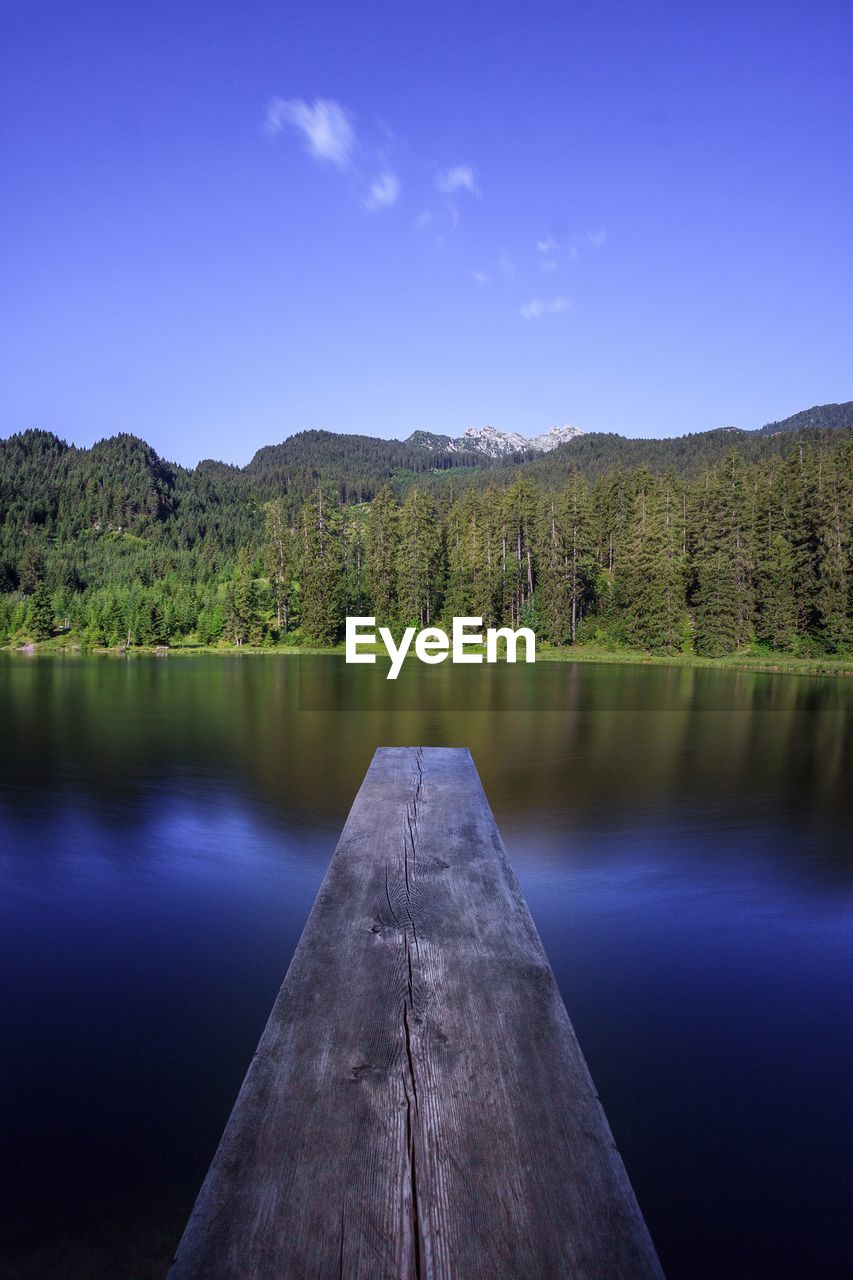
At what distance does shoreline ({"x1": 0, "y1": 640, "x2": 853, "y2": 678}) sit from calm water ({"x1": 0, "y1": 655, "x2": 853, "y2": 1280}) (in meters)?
21.5

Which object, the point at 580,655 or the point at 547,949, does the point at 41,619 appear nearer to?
the point at 580,655

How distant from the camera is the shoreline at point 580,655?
3020 centimetres

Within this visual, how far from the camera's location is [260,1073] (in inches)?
→ 49.7

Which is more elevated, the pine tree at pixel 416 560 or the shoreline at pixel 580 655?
the pine tree at pixel 416 560

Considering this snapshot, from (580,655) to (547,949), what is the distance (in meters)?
33.0

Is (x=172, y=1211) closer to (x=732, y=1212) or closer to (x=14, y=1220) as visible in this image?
(x=14, y=1220)

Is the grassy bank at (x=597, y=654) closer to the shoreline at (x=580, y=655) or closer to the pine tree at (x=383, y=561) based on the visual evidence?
the shoreline at (x=580, y=655)

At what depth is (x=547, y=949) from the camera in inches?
163

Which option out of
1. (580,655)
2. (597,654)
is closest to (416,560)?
(580,655)

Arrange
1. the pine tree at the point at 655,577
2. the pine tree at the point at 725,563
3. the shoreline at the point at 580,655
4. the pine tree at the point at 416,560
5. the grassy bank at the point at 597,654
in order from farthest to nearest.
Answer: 1. the pine tree at the point at 416,560
2. the pine tree at the point at 655,577
3. the pine tree at the point at 725,563
4. the grassy bank at the point at 597,654
5. the shoreline at the point at 580,655

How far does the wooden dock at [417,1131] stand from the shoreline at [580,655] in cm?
2988

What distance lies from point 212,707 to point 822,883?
12412 millimetres

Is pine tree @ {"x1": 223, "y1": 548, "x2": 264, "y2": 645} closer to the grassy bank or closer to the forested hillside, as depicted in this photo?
the forested hillside

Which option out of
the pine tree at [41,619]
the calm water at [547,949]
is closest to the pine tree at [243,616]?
the pine tree at [41,619]
